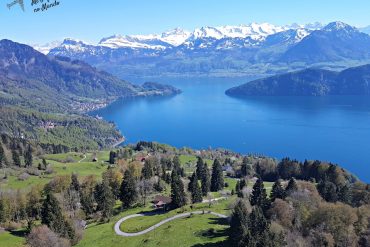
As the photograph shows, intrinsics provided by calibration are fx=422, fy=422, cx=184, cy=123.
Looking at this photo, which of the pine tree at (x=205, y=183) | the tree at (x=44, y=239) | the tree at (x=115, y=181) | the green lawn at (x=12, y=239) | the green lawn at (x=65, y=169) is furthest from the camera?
the green lawn at (x=65, y=169)

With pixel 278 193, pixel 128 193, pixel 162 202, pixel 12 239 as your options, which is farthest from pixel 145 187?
pixel 12 239

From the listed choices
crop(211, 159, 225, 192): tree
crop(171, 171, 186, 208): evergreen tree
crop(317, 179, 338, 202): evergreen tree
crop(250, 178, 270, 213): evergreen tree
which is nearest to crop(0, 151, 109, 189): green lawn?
crop(211, 159, 225, 192): tree

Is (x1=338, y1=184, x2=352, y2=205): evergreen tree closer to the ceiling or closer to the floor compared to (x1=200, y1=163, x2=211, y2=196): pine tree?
closer to the ceiling

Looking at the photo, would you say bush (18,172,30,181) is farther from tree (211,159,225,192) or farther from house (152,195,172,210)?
tree (211,159,225,192)

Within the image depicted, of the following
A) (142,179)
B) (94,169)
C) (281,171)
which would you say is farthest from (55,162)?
(281,171)

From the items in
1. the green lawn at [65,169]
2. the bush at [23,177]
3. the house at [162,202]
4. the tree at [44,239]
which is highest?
the tree at [44,239]

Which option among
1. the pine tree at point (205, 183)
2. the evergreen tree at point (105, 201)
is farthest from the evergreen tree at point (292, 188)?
the evergreen tree at point (105, 201)

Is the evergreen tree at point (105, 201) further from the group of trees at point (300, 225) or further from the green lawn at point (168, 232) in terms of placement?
the group of trees at point (300, 225)

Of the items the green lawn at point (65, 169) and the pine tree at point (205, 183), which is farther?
the green lawn at point (65, 169)

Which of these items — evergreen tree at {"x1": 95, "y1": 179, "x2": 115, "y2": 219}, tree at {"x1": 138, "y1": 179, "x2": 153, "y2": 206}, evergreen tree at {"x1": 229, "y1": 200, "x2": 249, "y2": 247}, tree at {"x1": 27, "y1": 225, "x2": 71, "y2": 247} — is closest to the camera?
evergreen tree at {"x1": 229, "y1": 200, "x2": 249, "y2": 247}
